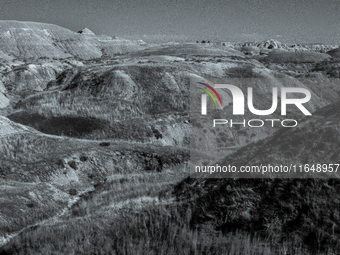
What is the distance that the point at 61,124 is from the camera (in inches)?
1415

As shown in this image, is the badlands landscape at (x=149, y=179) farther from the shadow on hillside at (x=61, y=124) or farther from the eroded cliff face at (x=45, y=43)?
the eroded cliff face at (x=45, y=43)

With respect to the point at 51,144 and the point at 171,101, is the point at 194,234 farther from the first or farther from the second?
the point at 171,101

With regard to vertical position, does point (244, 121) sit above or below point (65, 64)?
below

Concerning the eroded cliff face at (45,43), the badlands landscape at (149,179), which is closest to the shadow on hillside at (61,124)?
the badlands landscape at (149,179)

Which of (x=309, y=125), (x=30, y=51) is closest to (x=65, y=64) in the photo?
(x=30, y=51)

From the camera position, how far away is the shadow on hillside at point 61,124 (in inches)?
1342

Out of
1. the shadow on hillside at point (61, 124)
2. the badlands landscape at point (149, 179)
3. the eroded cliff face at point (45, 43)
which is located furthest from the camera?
the eroded cliff face at point (45, 43)

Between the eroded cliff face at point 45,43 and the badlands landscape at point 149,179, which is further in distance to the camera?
the eroded cliff face at point 45,43

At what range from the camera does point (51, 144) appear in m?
24.3

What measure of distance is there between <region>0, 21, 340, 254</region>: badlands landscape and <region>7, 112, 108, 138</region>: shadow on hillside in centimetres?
20

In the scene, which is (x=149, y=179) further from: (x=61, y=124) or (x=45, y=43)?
(x=45, y=43)

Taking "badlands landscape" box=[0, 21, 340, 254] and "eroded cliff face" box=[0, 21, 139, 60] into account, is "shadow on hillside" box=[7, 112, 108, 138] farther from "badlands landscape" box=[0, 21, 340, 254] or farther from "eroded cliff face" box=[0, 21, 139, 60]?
"eroded cliff face" box=[0, 21, 139, 60]

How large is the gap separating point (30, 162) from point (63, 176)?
2373mm

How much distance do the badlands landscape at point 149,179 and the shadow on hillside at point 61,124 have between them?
0.20 metres
